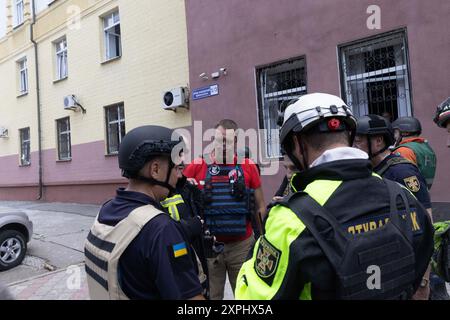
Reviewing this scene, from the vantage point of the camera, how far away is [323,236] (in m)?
1.15

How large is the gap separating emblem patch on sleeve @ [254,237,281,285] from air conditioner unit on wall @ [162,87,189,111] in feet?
25.1

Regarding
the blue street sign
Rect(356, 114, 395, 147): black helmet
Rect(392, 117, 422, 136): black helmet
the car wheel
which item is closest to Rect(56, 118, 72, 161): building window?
the blue street sign

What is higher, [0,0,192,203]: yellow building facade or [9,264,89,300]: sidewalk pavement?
[0,0,192,203]: yellow building facade

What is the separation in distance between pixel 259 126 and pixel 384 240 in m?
6.14

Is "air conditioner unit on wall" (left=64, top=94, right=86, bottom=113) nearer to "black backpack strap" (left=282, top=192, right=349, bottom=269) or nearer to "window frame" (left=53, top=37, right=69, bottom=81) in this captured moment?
"window frame" (left=53, top=37, right=69, bottom=81)

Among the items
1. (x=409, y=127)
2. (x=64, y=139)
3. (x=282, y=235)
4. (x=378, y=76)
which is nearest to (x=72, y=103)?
(x=64, y=139)

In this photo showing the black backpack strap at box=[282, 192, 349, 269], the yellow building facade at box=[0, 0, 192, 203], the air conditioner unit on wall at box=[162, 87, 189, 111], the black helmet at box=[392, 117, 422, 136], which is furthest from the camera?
the yellow building facade at box=[0, 0, 192, 203]

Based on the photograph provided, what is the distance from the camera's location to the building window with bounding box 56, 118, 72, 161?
12.8 m

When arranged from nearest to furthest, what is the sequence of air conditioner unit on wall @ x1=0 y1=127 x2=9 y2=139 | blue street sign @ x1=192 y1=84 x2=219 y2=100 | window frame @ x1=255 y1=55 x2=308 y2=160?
window frame @ x1=255 y1=55 x2=308 y2=160, blue street sign @ x1=192 y1=84 x2=219 y2=100, air conditioner unit on wall @ x1=0 y1=127 x2=9 y2=139

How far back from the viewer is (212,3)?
796 cm

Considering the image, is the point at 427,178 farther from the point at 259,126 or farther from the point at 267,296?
the point at 259,126

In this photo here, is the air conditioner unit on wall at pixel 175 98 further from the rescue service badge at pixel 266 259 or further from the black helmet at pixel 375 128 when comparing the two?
the rescue service badge at pixel 266 259

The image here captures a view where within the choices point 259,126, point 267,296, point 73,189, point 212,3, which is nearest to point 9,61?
point 73,189

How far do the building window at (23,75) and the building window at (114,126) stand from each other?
5835 millimetres
